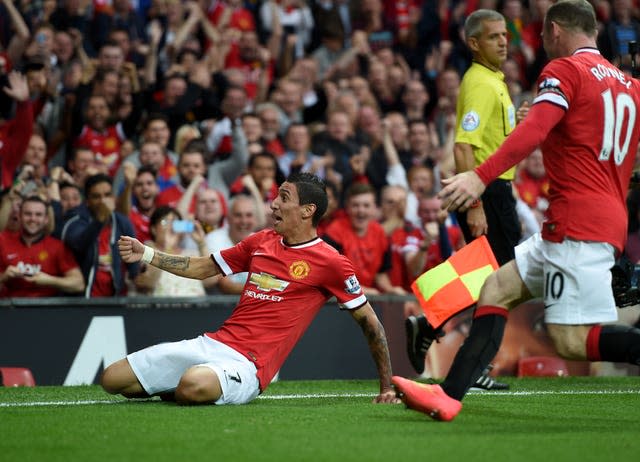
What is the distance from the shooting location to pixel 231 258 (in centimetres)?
781

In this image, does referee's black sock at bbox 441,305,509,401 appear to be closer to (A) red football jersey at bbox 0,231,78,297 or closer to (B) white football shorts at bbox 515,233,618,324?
(B) white football shorts at bbox 515,233,618,324

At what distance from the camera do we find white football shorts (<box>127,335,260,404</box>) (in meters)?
7.32

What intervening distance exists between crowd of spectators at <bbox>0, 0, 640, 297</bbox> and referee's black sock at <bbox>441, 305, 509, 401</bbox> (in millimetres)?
4597

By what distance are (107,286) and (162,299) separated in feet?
2.60

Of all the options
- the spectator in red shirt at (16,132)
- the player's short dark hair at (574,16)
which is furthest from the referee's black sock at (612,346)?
the spectator in red shirt at (16,132)

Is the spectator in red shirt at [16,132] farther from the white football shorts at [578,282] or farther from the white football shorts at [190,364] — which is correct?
the white football shorts at [578,282]

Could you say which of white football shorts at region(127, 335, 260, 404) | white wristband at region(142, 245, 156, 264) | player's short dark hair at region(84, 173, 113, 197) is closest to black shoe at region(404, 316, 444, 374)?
Answer: white football shorts at region(127, 335, 260, 404)

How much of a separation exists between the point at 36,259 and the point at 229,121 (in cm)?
416

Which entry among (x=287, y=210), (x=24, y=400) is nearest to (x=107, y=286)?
(x=24, y=400)

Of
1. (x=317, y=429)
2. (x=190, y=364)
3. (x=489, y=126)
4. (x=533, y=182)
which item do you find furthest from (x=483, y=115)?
(x=533, y=182)

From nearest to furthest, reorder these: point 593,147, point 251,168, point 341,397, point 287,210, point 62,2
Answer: point 593,147 → point 287,210 → point 341,397 → point 251,168 → point 62,2

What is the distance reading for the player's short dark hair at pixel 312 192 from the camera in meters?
7.57

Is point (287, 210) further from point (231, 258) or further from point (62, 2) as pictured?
point (62, 2)

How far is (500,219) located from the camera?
333 inches
